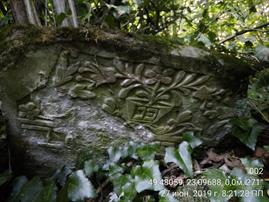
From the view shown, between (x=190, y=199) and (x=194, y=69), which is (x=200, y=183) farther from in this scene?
(x=194, y=69)

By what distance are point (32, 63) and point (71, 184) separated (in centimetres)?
52

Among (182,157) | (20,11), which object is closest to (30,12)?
(20,11)

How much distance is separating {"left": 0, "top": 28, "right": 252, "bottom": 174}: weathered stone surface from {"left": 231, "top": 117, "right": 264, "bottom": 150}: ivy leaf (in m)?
0.06

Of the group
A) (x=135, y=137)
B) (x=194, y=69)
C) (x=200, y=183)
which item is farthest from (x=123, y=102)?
(x=200, y=183)

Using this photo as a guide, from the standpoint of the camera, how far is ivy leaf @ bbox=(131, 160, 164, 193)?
38.3 inches

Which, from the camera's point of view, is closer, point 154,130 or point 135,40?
point 135,40

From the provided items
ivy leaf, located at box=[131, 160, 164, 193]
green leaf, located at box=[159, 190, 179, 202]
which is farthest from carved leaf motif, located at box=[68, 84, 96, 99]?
green leaf, located at box=[159, 190, 179, 202]

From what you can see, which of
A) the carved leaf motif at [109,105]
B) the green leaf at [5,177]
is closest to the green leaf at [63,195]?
the green leaf at [5,177]

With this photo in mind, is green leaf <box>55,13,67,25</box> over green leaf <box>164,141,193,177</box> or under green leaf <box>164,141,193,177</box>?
over

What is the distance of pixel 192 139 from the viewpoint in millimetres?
1159

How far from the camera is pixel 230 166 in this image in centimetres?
108

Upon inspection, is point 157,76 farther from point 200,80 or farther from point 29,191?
point 29,191

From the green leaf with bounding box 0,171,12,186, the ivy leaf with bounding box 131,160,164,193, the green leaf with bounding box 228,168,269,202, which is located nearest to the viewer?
the green leaf with bounding box 228,168,269,202

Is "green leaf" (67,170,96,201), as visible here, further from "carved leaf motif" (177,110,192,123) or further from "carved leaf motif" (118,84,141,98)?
"carved leaf motif" (177,110,192,123)
